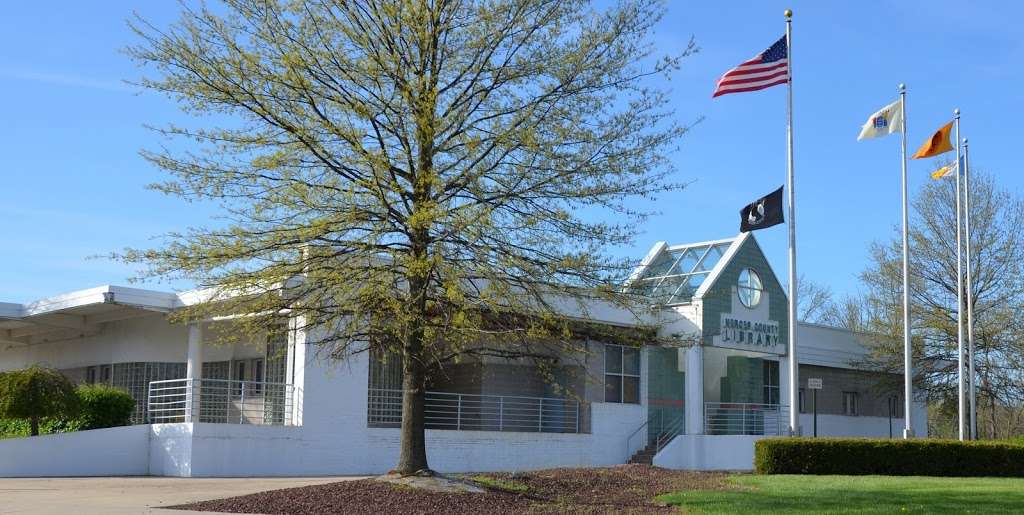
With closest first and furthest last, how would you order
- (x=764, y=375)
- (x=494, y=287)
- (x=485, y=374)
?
1. (x=494, y=287)
2. (x=485, y=374)
3. (x=764, y=375)

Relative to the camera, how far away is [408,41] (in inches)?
618

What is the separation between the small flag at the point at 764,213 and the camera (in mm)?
25328

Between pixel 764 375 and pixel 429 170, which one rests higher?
pixel 429 170

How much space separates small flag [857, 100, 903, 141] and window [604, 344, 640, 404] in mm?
8437

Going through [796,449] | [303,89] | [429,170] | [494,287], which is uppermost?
[303,89]

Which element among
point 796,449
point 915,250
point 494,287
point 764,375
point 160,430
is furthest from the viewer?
point 915,250

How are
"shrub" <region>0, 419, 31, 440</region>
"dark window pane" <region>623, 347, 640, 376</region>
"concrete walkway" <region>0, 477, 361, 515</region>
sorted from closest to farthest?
"concrete walkway" <region>0, 477, 361, 515</region>
"shrub" <region>0, 419, 31, 440</region>
"dark window pane" <region>623, 347, 640, 376</region>

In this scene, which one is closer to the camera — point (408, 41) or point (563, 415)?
point (408, 41)

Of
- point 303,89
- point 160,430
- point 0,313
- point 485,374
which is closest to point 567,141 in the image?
point 303,89

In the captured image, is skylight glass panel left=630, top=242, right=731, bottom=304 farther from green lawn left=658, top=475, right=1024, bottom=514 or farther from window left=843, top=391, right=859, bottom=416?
green lawn left=658, top=475, right=1024, bottom=514

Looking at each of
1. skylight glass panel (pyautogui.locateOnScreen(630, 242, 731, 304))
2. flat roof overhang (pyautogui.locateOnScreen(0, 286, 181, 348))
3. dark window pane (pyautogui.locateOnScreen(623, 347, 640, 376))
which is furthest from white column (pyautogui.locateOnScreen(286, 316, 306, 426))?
skylight glass panel (pyautogui.locateOnScreen(630, 242, 731, 304))

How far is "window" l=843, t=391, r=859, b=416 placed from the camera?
39031 millimetres

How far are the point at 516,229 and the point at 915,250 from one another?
26979 millimetres

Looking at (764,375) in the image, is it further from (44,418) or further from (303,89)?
(303,89)
